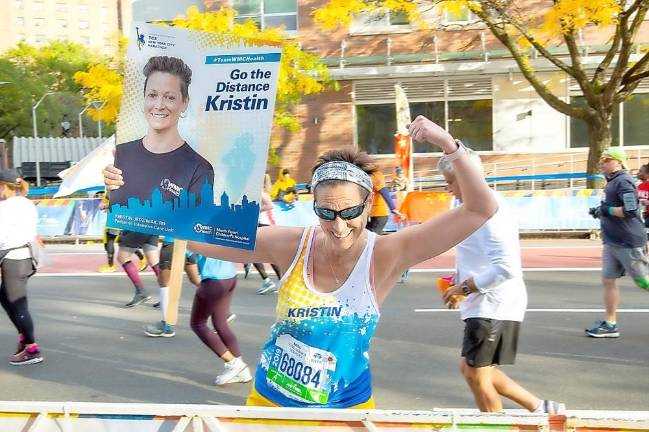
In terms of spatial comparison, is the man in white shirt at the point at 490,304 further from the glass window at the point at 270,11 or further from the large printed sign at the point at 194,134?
the glass window at the point at 270,11

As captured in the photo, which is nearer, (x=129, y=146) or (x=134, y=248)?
(x=129, y=146)

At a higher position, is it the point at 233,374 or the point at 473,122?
the point at 473,122

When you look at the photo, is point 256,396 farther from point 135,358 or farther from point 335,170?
point 135,358

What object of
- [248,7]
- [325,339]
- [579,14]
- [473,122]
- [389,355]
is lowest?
[389,355]

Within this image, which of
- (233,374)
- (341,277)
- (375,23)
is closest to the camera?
(341,277)

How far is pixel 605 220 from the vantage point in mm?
7160

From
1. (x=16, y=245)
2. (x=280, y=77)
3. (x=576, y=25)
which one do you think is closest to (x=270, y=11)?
(x=280, y=77)

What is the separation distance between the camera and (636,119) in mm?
23062

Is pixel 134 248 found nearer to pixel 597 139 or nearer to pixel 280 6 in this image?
pixel 597 139

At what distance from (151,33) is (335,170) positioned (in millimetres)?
865

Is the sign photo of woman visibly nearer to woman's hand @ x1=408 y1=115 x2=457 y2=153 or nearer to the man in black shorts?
woman's hand @ x1=408 y1=115 x2=457 y2=153

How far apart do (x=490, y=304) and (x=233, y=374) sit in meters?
2.55

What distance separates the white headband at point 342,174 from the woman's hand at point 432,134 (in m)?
0.24

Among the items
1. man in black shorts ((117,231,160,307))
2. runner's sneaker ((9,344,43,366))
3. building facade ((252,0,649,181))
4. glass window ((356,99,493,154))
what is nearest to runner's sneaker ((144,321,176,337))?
man in black shorts ((117,231,160,307))
